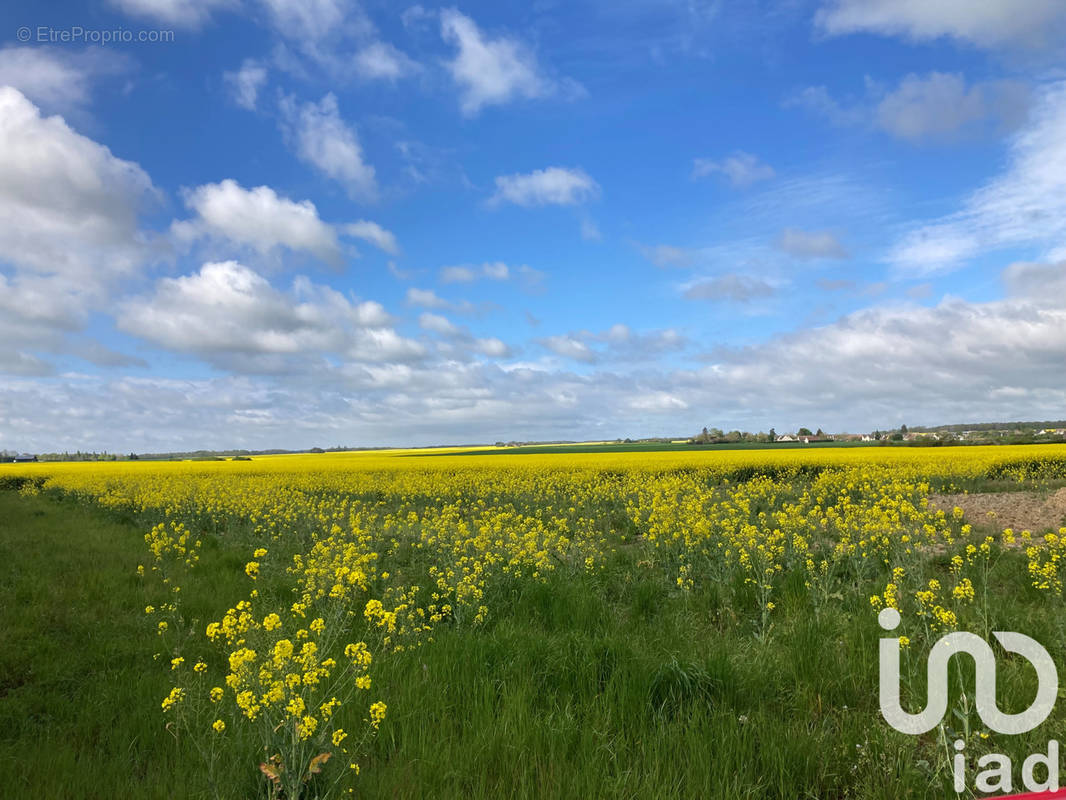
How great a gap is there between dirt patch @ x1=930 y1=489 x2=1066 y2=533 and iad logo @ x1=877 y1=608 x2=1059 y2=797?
224 inches

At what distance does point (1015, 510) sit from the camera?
12.0 m

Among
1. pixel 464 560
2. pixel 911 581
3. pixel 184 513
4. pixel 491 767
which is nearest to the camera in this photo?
pixel 491 767

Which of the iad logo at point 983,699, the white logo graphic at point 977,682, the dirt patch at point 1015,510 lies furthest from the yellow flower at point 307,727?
the dirt patch at point 1015,510

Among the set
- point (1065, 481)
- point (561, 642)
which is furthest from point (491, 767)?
point (1065, 481)

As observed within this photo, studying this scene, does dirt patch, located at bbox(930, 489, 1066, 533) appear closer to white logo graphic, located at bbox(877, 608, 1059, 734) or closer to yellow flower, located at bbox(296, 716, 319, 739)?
white logo graphic, located at bbox(877, 608, 1059, 734)

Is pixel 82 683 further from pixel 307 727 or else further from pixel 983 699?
pixel 983 699

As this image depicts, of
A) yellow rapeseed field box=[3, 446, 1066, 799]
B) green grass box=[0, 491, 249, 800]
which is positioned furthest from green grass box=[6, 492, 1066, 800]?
yellow rapeseed field box=[3, 446, 1066, 799]

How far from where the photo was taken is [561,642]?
486 centimetres

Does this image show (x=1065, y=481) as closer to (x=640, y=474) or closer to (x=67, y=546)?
(x=640, y=474)

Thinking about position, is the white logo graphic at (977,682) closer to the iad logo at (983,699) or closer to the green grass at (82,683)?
the iad logo at (983,699)

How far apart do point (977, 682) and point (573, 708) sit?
10.1 feet

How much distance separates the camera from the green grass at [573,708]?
10.1ft

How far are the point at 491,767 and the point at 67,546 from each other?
Answer: 1135 cm

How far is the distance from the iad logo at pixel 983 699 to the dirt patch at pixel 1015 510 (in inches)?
224
